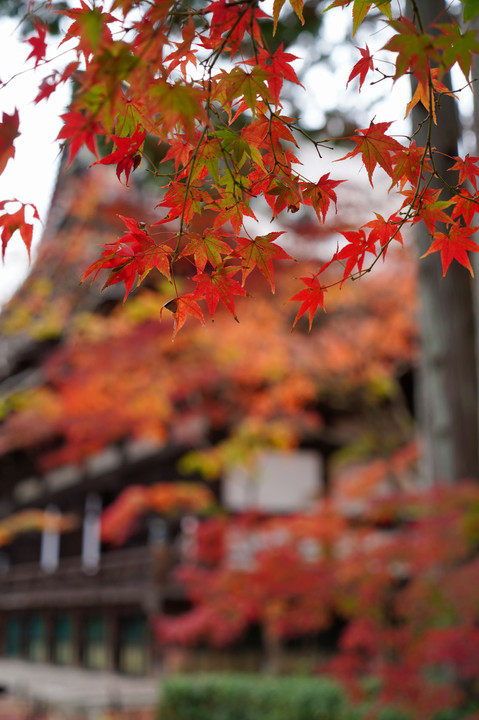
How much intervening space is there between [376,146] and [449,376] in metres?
5.17

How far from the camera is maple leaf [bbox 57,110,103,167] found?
101cm

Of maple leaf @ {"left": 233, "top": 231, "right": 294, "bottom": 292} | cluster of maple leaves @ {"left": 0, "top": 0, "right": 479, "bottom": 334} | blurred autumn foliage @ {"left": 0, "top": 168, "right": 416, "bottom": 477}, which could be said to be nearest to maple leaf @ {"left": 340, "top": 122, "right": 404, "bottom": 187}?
cluster of maple leaves @ {"left": 0, "top": 0, "right": 479, "bottom": 334}

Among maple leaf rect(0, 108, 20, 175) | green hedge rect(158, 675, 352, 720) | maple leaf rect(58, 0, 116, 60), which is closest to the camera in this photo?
maple leaf rect(58, 0, 116, 60)

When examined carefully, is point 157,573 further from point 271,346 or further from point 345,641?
point 345,641

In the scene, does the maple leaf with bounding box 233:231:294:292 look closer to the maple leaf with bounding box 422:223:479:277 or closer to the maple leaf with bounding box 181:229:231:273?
the maple leaf with bounding box 181:229:231:273

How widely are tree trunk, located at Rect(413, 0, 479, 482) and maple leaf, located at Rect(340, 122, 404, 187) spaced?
481 cm

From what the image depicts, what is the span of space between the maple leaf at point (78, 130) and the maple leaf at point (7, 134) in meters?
0.13

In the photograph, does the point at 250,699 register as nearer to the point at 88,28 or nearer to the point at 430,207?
the point at 430,207

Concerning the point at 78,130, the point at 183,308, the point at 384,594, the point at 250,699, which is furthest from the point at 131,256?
the point at 250,699

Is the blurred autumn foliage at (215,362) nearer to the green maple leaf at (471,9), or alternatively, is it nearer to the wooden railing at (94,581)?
the wooden railing at (94,581)

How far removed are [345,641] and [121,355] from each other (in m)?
4.23

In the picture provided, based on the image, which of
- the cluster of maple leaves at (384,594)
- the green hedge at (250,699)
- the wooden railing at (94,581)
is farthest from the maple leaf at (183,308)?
the wooden railing at (94,581)

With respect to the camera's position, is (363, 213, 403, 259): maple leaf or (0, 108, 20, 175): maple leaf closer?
(0, 108, 20, 175): maple leaf

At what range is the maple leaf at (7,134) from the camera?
1.13 meters
